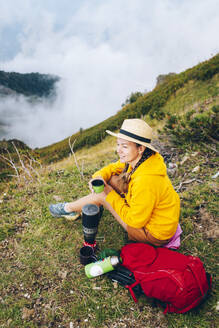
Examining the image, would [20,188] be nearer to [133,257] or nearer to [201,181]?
[133,257]

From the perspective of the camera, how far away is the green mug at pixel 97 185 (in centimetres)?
262

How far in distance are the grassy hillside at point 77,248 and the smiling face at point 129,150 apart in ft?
4.85

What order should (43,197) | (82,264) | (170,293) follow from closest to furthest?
1. (170,293)
2. (82,264)
3. (43,197)

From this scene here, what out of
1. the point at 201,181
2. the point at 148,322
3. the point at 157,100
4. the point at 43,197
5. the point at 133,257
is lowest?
the point at 148,322

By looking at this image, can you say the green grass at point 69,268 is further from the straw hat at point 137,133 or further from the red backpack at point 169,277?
the straw hat at point 137,133

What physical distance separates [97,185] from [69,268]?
1.27 metres

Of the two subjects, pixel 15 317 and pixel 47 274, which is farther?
pixel 47 274

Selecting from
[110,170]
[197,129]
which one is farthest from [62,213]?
[197,129]

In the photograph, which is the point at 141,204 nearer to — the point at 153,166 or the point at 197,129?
the point at 153,166

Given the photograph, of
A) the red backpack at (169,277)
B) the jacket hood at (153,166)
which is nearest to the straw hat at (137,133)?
the jacket hood at (153,166)

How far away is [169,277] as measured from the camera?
202 centimetres

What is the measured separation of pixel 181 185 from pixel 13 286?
3.49 meters

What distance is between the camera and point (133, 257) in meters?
2.34

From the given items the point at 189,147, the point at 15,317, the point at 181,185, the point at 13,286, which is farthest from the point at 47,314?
the point at 189,147
